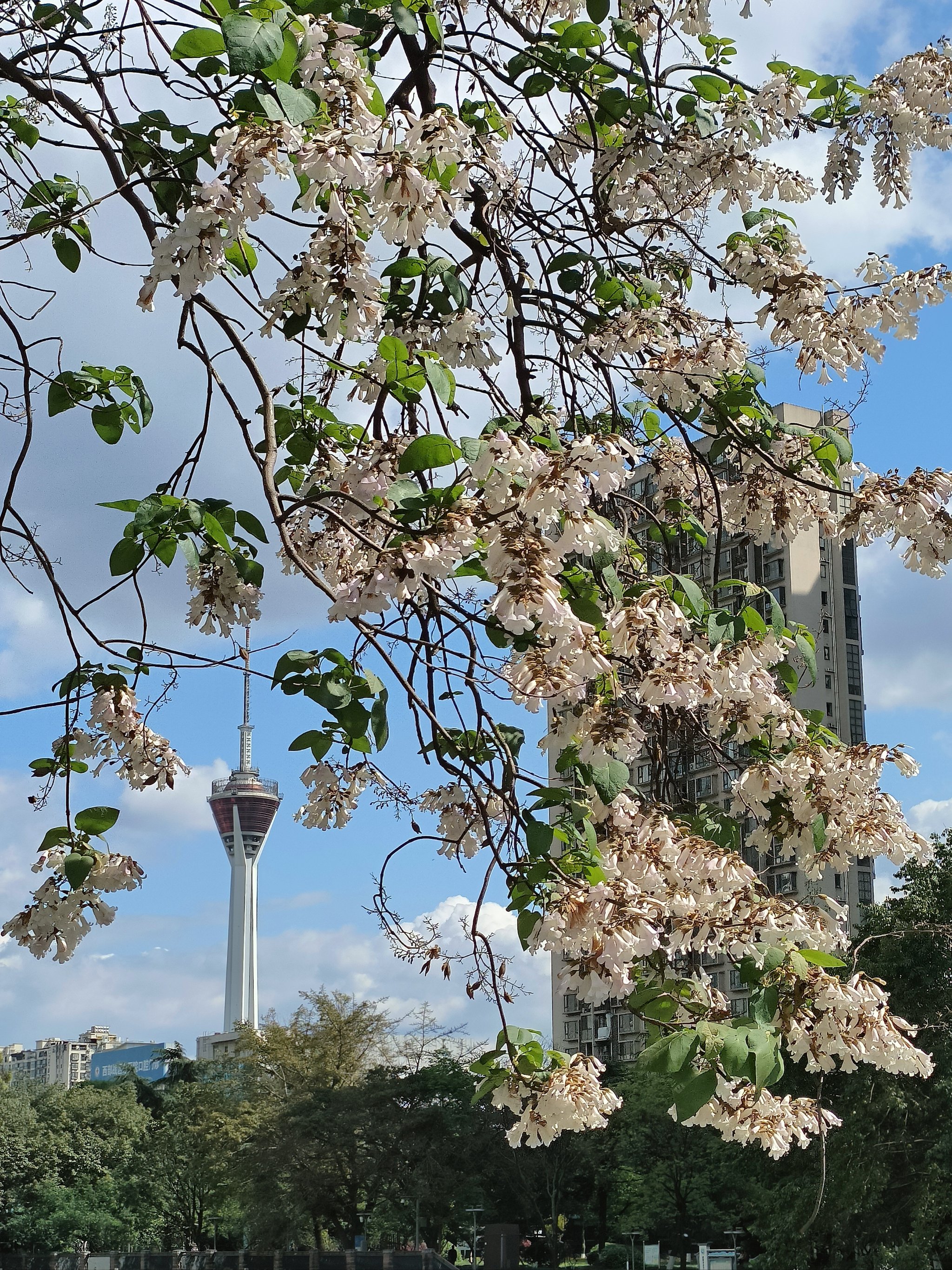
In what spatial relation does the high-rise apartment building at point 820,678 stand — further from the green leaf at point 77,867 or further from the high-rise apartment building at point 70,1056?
the high-rise apartment building at point 70,1056

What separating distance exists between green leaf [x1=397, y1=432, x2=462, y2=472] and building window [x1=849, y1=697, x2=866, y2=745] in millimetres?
44254

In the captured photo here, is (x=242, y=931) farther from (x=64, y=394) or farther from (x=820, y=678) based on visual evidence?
(x=64, y=394)

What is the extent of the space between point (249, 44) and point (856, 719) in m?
45.3

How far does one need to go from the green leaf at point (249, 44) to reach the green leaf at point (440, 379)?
23.0 inches

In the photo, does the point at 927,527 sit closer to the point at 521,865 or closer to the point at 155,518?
the point at 521,865

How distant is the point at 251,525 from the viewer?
2.63 metres

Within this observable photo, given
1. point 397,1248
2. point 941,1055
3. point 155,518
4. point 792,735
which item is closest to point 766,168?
point 792,735

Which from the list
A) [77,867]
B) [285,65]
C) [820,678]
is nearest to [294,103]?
[285,65]

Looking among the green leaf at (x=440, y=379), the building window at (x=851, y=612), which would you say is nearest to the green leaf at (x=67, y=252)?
the green leaf at (x=440, y=379)

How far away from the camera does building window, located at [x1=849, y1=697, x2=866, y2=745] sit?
4459cm

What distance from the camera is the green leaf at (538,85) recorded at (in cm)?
305

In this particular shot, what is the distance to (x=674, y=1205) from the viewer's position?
32250 mm

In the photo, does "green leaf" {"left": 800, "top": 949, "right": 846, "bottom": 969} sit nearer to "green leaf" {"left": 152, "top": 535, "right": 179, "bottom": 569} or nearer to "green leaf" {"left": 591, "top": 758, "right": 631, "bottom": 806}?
"green leaf" {"left": 591, "top": 758, "right": 631, "bottom": 806}

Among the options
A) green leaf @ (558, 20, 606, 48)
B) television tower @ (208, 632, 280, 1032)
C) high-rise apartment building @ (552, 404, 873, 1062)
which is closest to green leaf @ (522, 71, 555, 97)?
green leaf @ (558, 20, 606, 48)
